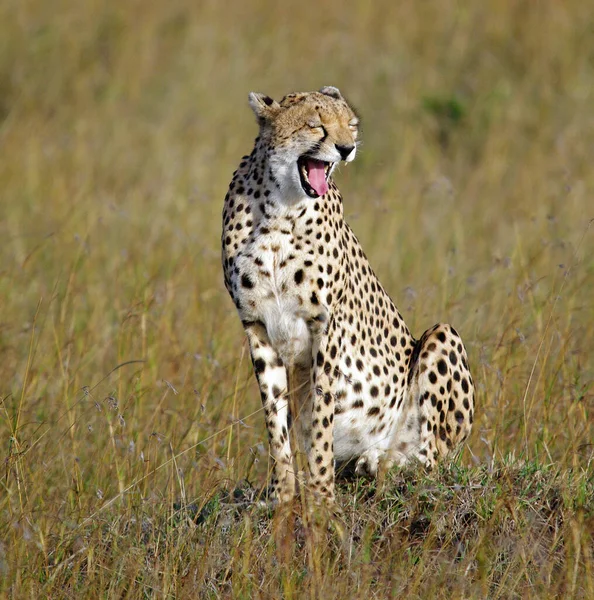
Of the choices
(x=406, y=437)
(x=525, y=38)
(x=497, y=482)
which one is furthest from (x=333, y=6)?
(x=497, y=482)

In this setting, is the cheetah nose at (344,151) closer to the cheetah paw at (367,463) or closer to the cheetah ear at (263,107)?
the cheetah ear at (263,107)

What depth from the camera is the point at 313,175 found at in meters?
3.31

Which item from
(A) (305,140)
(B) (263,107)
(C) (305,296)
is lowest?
(C) (305,296)

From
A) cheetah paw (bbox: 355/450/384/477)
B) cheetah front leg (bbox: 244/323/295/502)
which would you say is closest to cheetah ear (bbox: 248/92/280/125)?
cheetah front leg (bbox: 244/323/295/502)

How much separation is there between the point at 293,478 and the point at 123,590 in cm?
75

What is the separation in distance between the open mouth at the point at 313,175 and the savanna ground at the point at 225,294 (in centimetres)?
80

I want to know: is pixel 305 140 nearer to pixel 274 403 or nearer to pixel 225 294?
pixel 274 403

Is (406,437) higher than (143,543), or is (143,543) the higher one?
(406,437)

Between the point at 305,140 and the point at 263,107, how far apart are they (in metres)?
0.21

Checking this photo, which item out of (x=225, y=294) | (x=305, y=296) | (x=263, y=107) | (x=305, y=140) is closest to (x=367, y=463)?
(x=305, y=296)

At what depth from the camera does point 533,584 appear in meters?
2.76

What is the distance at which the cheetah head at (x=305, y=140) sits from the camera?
10.7 ft

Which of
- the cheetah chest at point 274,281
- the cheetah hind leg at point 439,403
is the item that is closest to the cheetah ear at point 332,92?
the cheetah chest at point 274,281

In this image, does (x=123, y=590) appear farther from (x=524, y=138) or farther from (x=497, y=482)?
(x=524, y=138)
